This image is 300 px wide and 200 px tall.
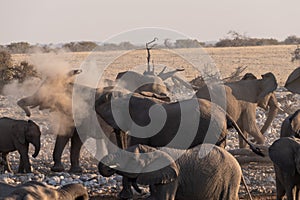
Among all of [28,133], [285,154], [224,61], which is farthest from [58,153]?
[224,61]

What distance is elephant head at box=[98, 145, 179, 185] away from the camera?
5.81m

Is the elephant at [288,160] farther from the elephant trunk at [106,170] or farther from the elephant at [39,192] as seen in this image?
the elephant at [39,192]

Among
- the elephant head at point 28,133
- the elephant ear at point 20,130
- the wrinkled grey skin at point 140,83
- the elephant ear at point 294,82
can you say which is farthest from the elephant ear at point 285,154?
the wrinkled grey skin at point 140,83

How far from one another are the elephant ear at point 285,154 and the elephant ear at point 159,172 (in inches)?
45.6

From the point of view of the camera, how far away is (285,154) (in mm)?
6738

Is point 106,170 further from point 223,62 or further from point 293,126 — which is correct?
point 223,62

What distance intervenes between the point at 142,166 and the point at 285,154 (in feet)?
4.84

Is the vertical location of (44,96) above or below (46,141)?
above

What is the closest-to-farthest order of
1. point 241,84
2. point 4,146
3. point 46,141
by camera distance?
point 4,146 → point 241,84 → point 46,141

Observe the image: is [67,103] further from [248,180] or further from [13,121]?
[248,180]

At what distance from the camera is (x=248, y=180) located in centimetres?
818

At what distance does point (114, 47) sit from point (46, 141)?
27011 mm

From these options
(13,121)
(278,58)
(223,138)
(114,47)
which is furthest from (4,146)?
(114,47)

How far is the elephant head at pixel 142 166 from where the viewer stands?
5.81 meters
